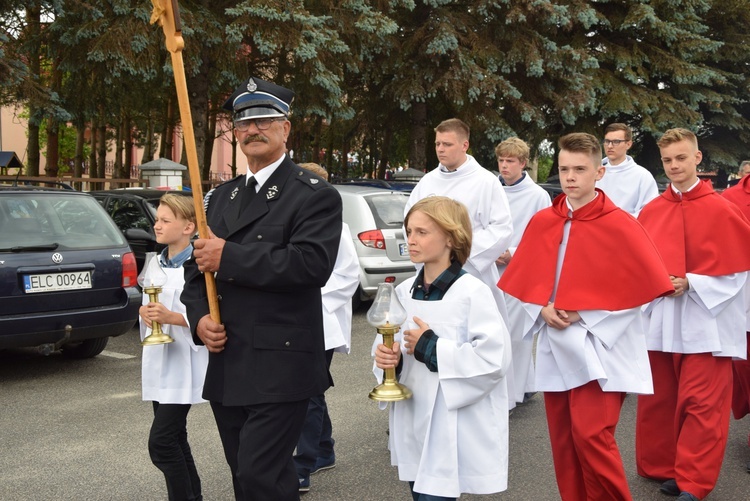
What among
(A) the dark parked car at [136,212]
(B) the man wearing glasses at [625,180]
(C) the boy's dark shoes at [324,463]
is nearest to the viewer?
(C) the boy's dark shoes at [324,463]

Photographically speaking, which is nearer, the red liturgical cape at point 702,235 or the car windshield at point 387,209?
the red liturgical cape at point 702,235

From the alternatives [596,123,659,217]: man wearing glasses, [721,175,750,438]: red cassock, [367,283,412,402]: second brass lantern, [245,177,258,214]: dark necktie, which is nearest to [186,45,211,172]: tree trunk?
[596,123,659,217]: man wearing glasses

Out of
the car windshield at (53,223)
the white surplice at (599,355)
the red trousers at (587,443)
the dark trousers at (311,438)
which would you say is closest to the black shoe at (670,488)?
the red trousers at (587,443)

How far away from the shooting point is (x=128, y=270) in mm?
7832

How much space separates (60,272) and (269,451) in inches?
188

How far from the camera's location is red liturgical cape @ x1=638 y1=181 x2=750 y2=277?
486cm

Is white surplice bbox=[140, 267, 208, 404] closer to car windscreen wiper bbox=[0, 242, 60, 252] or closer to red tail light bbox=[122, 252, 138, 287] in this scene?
car windscreen wiper bbox=[0, 242, 60, 252]

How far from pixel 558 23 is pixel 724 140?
1035 centimetres

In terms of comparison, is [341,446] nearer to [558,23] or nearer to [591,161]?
[591,161]

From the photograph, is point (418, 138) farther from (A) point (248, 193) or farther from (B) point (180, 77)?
(B) point (180, 77)

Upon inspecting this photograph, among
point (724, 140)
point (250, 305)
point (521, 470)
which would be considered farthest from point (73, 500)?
point (724, 140)

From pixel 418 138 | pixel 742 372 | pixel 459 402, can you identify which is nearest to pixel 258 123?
pixel 459 402

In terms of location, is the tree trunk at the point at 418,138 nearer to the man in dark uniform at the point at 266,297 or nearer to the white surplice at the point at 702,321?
the white surplice at the point at 702,321

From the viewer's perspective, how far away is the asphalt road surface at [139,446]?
4.81 meters
